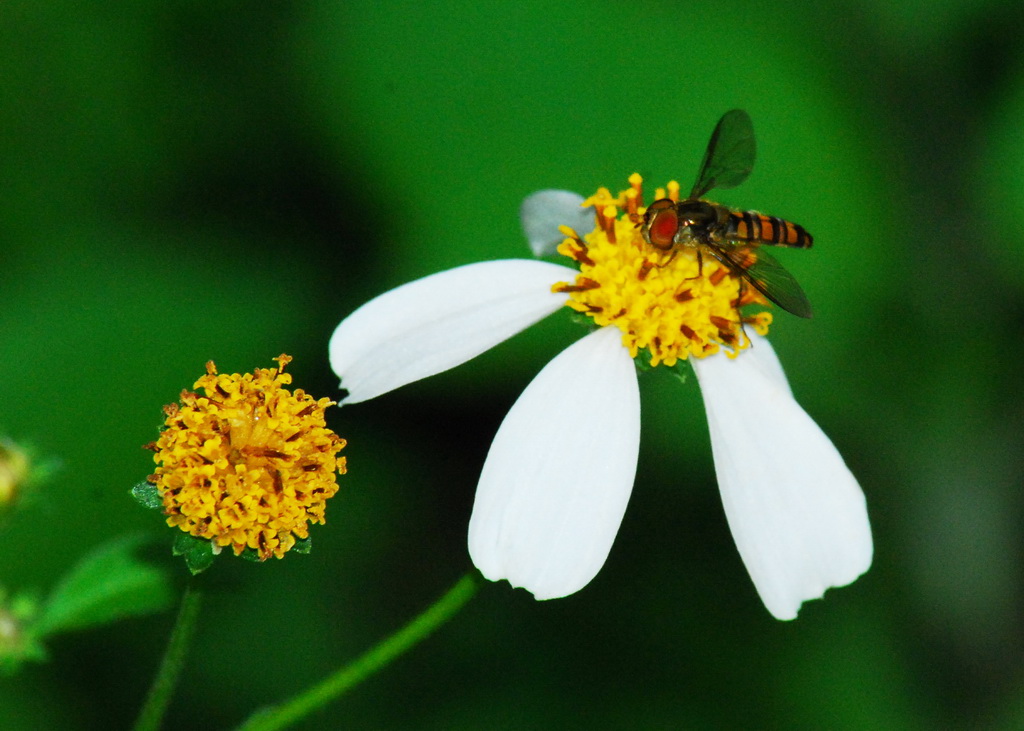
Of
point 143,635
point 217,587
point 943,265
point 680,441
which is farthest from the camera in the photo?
point 943,265

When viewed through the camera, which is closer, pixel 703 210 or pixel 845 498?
pixel 845 498

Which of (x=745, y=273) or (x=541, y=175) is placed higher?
(x=541, y=175)

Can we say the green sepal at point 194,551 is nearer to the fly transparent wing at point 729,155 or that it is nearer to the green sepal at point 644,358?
the green sepal at point 644,358

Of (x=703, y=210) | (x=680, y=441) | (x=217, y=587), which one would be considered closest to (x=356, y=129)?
(x=680, y=441)

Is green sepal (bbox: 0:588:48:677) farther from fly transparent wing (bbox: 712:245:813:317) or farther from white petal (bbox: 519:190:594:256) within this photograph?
fly transparent wing (bbox: 712:245:813:317)

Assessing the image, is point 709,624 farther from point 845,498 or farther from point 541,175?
point 845,498

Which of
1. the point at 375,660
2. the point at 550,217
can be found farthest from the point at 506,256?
the point at 375,660
